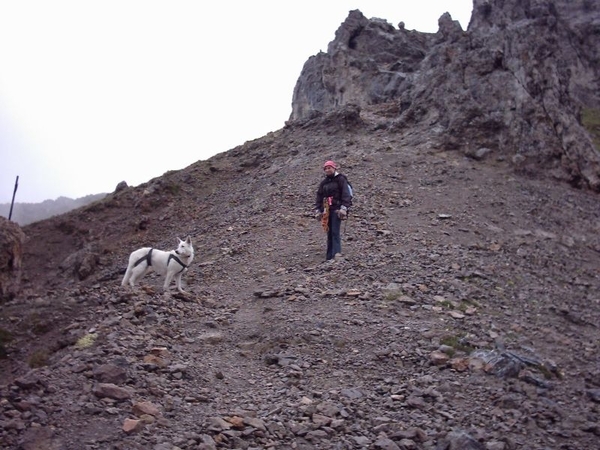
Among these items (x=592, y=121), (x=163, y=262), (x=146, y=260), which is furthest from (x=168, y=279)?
(x=592, y=121)

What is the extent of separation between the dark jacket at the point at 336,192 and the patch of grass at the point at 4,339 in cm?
701

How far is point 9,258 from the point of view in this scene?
13.5 meters

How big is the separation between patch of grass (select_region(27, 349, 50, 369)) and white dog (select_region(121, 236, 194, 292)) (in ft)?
9.60

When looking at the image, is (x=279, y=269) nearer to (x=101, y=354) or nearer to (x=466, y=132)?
(x=101, y=354)

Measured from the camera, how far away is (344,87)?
1662 inches

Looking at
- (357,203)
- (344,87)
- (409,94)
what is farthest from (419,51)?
(357,203)

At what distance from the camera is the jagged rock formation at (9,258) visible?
13258 mm

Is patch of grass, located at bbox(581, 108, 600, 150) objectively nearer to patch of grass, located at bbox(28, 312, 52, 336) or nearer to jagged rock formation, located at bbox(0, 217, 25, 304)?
jagged rock formation, located at bbox(0, 217, 25, 304)

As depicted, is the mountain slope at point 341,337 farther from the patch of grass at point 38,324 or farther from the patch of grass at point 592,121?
the patch of grass at point 592,121

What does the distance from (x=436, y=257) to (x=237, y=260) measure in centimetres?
482

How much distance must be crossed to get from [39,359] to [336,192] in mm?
7438

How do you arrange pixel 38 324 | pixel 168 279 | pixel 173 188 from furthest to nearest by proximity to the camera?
pixel 173 188, pixel 168 279, pixel 38 324

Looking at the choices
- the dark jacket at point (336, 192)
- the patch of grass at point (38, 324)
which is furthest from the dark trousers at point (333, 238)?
the patch of grass at point (38, 324)

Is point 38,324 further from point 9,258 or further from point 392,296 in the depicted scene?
point 392,296
